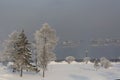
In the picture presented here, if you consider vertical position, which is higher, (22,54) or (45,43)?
(45,43)

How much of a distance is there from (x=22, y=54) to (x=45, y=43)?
596cm

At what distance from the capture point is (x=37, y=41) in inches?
2889

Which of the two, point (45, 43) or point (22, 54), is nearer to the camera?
point (22, 54)

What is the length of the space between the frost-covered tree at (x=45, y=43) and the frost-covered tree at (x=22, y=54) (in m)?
2.84

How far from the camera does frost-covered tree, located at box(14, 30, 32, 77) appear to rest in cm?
7075

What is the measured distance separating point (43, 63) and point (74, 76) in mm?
7978

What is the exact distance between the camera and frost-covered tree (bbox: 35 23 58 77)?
72.1 m

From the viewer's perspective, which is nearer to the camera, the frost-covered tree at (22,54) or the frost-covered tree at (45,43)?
the frost-covered tree at (22,54)

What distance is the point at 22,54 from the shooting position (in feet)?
233

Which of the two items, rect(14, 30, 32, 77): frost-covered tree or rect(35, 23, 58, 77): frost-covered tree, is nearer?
rect(14, 30, 32, 77): frost-covered tree

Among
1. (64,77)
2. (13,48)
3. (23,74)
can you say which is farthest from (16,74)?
(64,77)

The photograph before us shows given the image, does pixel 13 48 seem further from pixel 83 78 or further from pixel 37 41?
pixel 83 78

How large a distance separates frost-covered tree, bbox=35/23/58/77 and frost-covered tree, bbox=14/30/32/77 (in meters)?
2.84

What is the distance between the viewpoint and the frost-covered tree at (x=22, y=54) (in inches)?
2785
